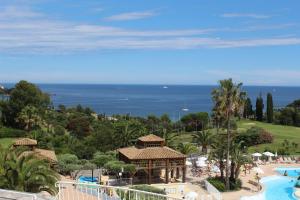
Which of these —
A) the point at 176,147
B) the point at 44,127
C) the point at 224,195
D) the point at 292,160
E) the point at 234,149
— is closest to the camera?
the point at 224,195

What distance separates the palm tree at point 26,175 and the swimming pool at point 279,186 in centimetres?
1915

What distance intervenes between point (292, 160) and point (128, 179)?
2500cm

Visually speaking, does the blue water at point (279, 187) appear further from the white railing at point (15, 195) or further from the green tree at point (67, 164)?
the white railing at point (15, 195)

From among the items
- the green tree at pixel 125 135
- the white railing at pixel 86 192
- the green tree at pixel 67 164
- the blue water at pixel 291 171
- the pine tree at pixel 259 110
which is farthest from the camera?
the pine tree at pixel 259 110

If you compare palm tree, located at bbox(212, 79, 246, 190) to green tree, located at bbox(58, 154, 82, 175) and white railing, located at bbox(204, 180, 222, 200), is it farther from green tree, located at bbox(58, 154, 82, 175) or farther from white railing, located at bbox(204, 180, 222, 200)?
green tree, located at bbox(58, 154, 82, 175)

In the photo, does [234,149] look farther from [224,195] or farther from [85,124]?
[85,124]

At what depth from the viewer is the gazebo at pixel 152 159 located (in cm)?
3762

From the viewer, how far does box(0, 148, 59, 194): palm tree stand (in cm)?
1954

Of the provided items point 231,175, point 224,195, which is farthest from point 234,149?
point 224,195

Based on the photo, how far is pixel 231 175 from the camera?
4022 cm

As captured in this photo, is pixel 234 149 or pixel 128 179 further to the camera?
pixel 234 149

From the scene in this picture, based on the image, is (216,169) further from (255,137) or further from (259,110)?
(259,110)

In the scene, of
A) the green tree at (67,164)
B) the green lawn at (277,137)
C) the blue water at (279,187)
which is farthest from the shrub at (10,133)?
the blue water at (279,187)

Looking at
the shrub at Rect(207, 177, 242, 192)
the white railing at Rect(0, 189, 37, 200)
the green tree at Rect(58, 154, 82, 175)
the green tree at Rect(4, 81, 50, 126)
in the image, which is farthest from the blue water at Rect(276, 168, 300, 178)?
the white railing at Rect(0, 189, 37, 200)
